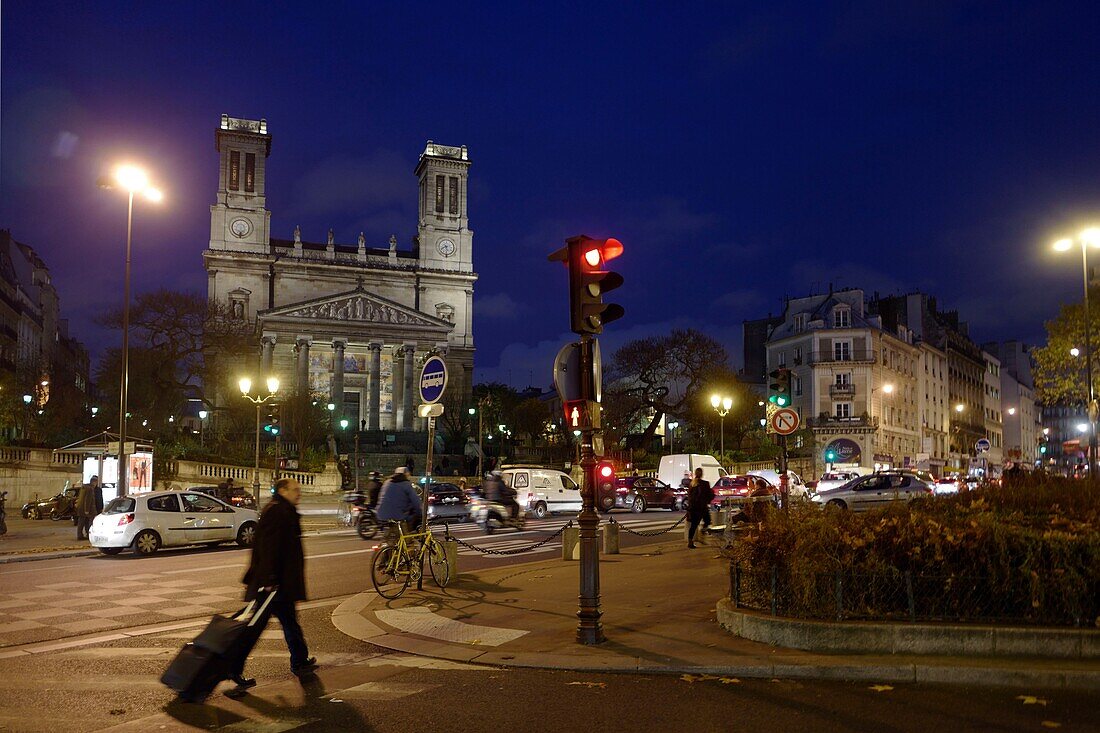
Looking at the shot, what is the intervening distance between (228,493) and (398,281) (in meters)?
70.1

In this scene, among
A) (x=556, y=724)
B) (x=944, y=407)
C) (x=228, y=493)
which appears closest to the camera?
(x=556, y=724)

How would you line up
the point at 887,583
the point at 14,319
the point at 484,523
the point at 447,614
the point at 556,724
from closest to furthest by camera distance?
the point at 556,724 → the point at 887,583 → the point at 447,614 → the point at 484,523 → the point at 14,319

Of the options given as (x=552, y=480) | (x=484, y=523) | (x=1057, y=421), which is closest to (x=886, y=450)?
(x=552, y=480)

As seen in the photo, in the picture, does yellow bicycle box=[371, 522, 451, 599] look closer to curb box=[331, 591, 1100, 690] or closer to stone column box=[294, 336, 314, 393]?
curb box=[331, 591, 1100, 690]

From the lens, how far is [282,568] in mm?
7719

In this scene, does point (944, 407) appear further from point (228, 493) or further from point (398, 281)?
point (228, 493)

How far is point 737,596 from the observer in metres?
9.34

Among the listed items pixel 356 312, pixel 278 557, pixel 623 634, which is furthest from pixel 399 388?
pixel 278 557

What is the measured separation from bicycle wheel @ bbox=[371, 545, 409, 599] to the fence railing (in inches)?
226

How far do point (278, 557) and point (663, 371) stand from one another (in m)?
59.5

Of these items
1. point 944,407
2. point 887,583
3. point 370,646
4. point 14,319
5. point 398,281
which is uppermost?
point 398,281

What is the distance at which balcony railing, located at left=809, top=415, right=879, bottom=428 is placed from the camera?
71.4 meters

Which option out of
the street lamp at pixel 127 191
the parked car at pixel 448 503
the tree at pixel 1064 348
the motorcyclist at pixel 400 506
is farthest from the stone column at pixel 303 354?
the motorcyclist at pixel 400 506

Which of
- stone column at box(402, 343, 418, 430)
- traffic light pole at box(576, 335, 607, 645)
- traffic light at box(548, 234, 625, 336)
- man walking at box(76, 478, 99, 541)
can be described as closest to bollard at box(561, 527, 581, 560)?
traffic light pole at box(576, 335, 607, 645)
